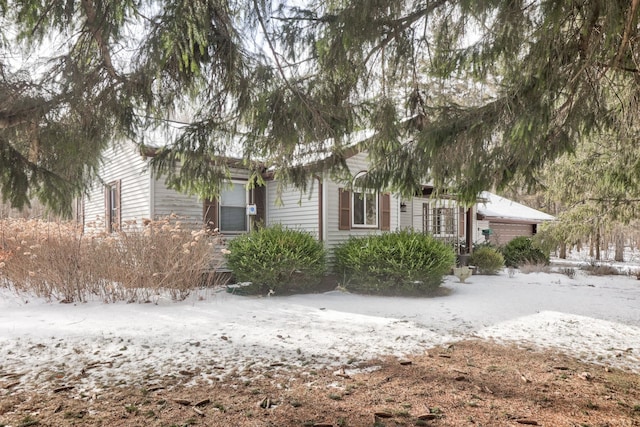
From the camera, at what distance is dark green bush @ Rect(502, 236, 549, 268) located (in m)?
16.3

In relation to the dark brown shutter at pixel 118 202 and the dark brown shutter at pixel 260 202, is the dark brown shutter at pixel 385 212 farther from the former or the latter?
the dark brown shutter at pixel 118 202

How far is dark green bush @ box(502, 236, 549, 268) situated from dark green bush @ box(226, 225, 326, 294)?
1062 centimetres

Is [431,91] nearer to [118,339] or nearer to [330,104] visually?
[330,104]

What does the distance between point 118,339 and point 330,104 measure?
12.6ft

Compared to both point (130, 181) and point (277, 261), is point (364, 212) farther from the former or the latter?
point (130, 181)

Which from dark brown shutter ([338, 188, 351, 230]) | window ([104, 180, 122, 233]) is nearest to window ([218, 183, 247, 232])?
dark brown shutter ([338, 188, 351, 230])

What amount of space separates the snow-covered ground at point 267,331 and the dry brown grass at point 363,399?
0.30 meters

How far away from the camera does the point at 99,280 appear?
759cm

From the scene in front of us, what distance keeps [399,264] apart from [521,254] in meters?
9.95

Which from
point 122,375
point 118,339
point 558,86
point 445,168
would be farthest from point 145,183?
point 558,86

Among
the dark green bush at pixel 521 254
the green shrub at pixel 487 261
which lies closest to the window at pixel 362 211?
the green shrub at pixel 487 261

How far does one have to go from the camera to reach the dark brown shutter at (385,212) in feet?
40.0

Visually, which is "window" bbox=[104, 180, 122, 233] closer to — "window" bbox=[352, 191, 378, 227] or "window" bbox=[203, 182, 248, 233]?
"window" bbox=[203, 182, 248, 233]

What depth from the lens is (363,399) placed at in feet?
10.8
